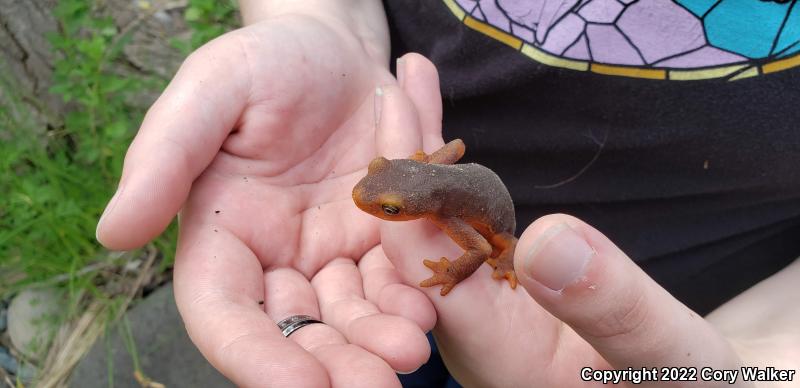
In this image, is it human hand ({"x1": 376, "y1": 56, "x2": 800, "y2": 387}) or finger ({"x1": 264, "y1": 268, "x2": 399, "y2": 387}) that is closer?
human hand ({"x1": 376, "y1": 56, "x2": 800, "y2": 387})

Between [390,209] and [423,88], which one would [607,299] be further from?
[423,88]

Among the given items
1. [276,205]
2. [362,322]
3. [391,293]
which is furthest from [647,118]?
[276,205]

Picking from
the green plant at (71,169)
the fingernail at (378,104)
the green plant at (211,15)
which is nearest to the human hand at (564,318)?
the fingernail at (378,104)

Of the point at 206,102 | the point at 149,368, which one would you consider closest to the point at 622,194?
the point at 206,102

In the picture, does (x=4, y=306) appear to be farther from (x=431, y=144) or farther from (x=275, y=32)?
(x=431, y=144)

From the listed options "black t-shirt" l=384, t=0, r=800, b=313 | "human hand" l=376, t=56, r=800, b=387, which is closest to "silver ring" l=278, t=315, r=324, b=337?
"human hand" l=376, t=56, r=800, b=387

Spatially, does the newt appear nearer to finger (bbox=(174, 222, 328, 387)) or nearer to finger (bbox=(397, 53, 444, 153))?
finger (bbox=(397, 53, 444, 153))
